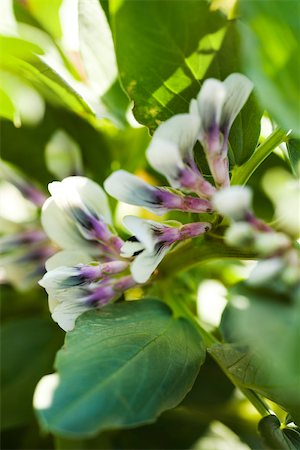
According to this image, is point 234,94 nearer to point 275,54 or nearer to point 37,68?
point 275,54

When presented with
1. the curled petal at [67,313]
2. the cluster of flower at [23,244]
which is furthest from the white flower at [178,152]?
the cluster of flower at [23,244]

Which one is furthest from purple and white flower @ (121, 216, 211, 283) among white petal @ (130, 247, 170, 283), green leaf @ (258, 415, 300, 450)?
green leaf @ (258, 415, 300, 450)

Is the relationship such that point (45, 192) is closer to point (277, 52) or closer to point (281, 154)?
point (281, 154)

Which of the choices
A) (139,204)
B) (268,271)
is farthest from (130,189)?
(268,271)

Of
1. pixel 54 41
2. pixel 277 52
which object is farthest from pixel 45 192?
pixel 277 52

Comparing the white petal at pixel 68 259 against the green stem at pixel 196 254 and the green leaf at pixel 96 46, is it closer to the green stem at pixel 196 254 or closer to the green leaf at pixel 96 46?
the green stem at pixel 196 254

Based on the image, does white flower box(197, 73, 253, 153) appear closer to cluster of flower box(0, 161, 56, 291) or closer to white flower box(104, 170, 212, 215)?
white flower box(104, 170, 212, 215)
